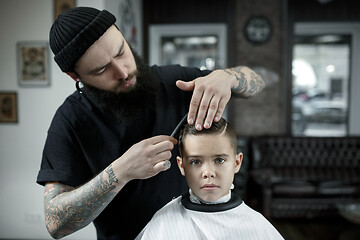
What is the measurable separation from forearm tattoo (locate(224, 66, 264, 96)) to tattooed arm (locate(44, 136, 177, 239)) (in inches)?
11.5

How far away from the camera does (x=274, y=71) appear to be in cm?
475

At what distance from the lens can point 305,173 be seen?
4066mm

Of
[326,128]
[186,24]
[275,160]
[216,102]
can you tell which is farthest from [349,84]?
[216,102]

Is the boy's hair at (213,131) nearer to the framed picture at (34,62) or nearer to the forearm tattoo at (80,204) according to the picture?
the forearm tattoo at (80,204)

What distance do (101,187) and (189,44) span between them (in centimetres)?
437

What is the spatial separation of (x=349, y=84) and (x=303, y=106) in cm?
81

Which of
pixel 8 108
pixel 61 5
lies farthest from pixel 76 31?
pixel 8 108

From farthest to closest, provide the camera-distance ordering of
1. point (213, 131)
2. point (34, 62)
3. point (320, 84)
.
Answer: point (320, 84), point (34, 62), point (213, 131)

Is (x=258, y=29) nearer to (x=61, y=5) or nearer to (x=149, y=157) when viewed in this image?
(x=61, y=5)

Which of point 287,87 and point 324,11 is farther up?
point 324,11

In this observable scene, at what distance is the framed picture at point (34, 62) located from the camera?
1149mm

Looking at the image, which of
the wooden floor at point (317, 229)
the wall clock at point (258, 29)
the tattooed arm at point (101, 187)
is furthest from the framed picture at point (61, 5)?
the wall clock at point (258, 29)

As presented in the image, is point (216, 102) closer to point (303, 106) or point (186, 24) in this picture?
point (186, 24)

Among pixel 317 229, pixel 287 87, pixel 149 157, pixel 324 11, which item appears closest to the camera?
pixel 149 157
